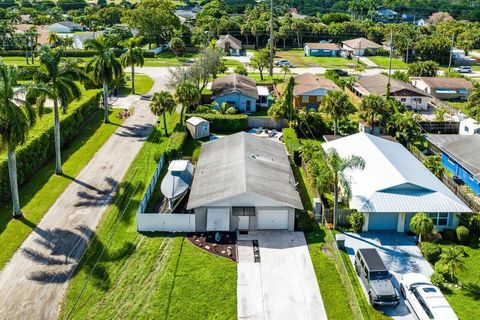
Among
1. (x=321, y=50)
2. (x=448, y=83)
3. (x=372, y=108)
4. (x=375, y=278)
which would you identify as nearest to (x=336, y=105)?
(x=372, y=108)

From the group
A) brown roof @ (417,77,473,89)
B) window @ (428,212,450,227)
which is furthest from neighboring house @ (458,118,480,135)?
brown roof @ (417,77,473,89)

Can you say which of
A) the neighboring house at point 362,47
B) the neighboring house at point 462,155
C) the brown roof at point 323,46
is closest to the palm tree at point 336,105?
the neighboring house at point 462,155

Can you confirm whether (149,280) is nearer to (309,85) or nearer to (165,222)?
(165,222)

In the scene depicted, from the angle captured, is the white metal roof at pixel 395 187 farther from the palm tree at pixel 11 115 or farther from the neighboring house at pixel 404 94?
the neighboring house at pixel 404 94

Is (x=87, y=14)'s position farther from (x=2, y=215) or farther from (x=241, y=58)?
(x=2, y=215)

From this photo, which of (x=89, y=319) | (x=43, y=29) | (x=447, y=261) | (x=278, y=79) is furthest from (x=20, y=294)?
(x=43, y=29)

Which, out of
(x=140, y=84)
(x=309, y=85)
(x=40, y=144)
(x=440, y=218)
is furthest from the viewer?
(x=140, y=84)
